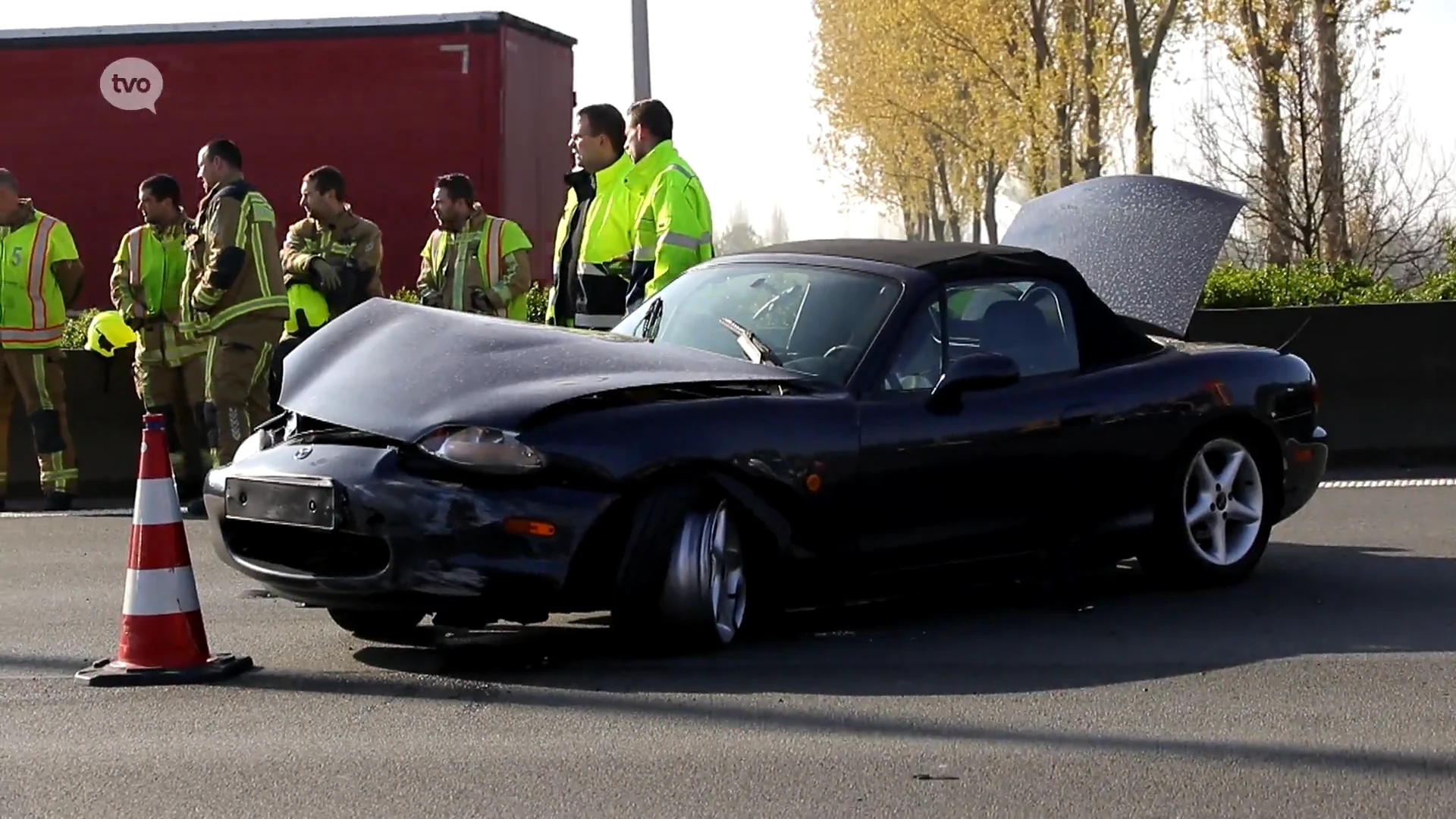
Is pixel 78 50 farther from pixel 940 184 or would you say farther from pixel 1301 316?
pixel 940 184

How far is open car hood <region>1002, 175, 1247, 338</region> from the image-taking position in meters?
8.62

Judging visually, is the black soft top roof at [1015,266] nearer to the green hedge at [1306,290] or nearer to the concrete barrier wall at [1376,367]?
the concrete barrier wall at [1376,367]

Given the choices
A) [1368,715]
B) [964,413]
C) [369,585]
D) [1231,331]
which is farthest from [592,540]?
[1231,331]

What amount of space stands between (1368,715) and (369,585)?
9.21 feet

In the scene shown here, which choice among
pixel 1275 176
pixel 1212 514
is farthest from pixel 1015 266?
pixel 1275 176

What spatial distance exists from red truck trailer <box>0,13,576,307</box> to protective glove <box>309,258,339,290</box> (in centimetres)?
710

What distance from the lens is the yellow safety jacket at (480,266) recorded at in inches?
453

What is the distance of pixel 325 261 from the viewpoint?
1148cm

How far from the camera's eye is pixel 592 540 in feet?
20.5

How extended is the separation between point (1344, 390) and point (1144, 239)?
535 cm

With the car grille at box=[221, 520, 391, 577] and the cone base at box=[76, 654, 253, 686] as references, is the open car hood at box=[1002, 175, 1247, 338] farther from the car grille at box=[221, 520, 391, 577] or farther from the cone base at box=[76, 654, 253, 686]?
the cone base at box=[76, 654, 253, 686]

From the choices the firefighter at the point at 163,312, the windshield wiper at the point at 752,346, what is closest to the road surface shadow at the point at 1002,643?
the windshield wiper at the point at 752,346

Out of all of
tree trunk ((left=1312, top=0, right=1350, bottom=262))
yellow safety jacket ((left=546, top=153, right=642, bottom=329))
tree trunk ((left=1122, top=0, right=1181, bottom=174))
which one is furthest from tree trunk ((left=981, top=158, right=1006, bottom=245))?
yellow safety jacket ((left=546, top=153, right=642, bottom=329))

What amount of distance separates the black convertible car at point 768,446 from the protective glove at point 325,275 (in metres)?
3.89
